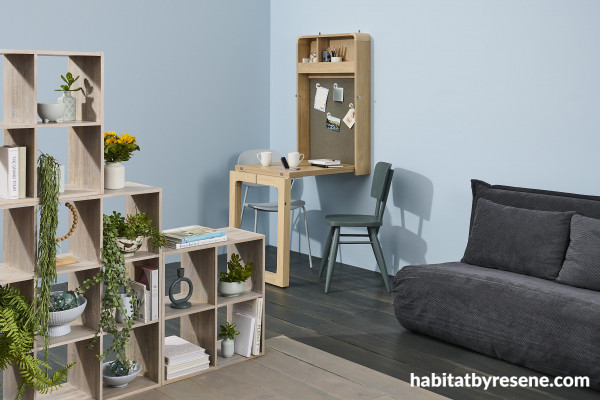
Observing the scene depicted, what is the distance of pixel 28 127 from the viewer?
9.78 feet

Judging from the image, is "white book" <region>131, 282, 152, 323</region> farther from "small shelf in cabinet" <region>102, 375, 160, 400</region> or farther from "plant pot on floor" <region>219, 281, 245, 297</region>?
"plant pot on floor" <region>219, 281, 245, 297</region>

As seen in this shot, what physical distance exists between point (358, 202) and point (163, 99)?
5.55 feet

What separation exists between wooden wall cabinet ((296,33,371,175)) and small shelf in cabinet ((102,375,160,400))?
259 centimetres

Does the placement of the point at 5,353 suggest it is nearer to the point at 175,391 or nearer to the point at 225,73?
the point at 175,391

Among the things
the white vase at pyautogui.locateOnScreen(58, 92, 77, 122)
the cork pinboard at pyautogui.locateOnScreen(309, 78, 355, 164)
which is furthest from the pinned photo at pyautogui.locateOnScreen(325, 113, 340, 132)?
the white vase at pyautogui.locateOnScreen(58, 92, 77, 122)

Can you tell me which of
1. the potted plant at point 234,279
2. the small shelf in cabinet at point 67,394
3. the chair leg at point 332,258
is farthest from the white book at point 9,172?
the chair leg at point 332,258

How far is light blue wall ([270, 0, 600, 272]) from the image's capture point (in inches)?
174

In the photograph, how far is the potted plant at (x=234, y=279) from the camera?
3.75 metres

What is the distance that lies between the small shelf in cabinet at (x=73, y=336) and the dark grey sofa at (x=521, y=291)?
1.83 meters

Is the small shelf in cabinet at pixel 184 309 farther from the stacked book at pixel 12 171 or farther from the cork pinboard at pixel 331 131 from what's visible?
the cork pinboard at pixel 331 131

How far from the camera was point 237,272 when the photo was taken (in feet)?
12.3

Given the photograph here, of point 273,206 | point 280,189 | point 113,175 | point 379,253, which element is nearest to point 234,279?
point 113,175

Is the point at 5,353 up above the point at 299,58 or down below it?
below

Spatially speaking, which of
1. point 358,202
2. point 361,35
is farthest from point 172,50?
point 358,202
